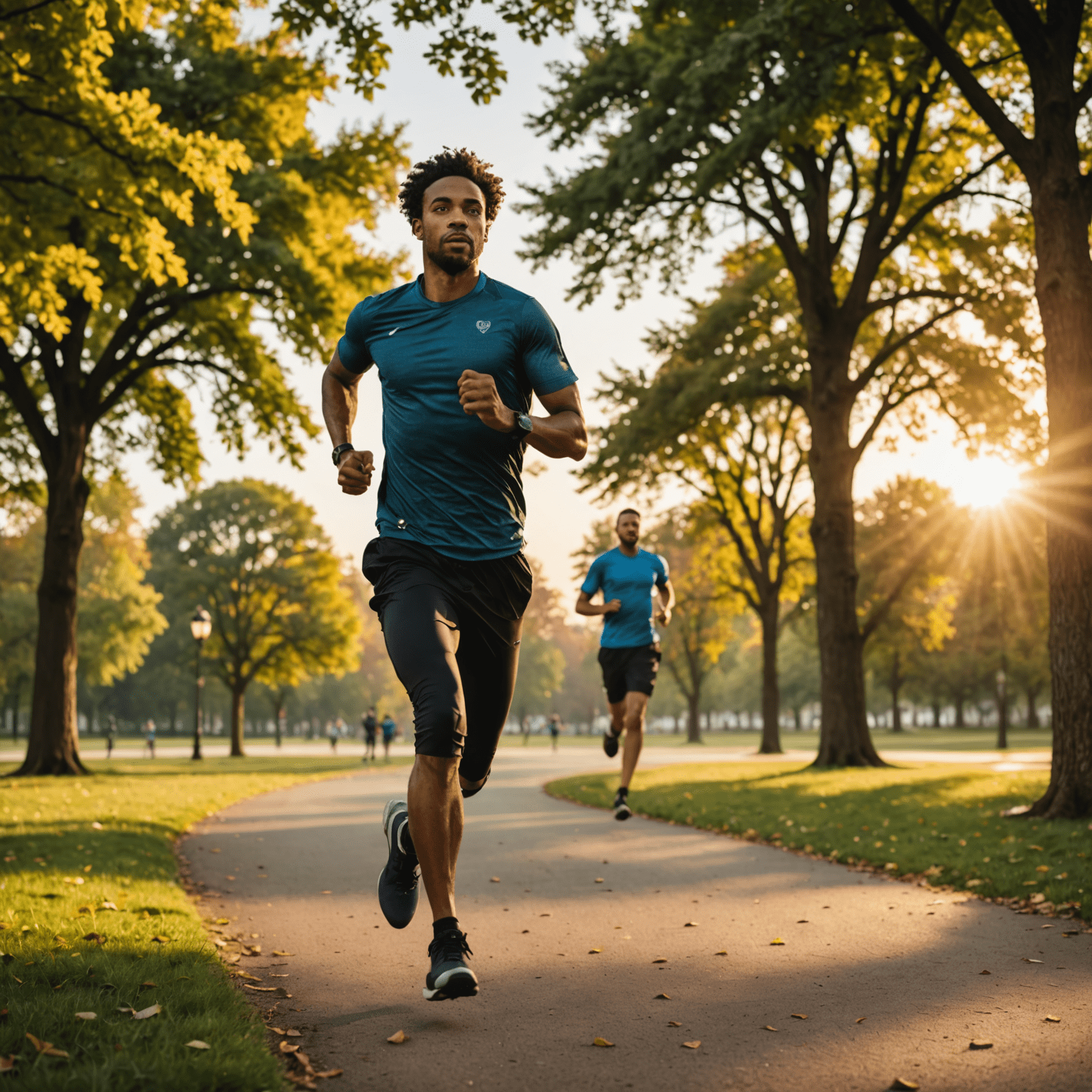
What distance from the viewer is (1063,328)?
9.01 metres

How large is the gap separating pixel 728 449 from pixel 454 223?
25738 mm

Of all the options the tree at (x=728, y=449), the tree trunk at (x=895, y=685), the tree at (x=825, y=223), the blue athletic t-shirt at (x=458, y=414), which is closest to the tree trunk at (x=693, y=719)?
the tree trunk at (x=895, y=685)

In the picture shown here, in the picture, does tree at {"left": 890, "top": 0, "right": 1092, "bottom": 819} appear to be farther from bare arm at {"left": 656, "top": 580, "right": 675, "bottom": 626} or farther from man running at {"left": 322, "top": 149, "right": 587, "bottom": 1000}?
man running at {"left": 322, "top": 149, "right": 587, "bottom": 1000}

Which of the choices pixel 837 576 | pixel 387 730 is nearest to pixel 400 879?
pixel 837 576

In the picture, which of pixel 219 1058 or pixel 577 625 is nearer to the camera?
pixel 219 1058

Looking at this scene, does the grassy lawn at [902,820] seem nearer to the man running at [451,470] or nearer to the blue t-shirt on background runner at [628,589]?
the blue t-shirt on background runner at [628,589]

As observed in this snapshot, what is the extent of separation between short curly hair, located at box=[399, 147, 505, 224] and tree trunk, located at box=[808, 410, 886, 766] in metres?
13.8

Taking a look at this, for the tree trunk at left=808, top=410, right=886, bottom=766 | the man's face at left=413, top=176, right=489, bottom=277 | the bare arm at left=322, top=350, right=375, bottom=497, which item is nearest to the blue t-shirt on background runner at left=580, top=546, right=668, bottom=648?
the bare arm at left=322, top=350, right=375, bottom=497

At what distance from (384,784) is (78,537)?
659cm

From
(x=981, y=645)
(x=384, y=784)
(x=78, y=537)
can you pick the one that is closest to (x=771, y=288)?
(x=384, y=784)

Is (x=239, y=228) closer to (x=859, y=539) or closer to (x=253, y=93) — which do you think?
(x=253, y=93)

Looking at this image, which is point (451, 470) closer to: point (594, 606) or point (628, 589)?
point (594, 606)

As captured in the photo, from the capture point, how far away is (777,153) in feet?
50.4

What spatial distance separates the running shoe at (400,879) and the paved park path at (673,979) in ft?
1.14
